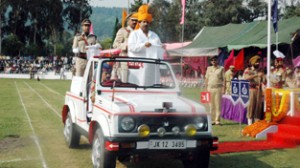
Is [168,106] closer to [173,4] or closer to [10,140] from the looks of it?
[10,140]

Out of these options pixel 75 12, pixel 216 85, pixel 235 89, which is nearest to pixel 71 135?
pixel 235 89

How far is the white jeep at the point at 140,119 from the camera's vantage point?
239 inches

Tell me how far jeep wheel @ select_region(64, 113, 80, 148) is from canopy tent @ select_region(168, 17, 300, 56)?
42.7 feet

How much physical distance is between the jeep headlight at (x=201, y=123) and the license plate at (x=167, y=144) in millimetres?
315

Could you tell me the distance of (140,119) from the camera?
6125 millimetres

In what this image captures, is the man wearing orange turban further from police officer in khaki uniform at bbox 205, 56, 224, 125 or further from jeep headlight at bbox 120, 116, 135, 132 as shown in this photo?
police officer in khaki uniform at bbox 205, 56, 224, 125

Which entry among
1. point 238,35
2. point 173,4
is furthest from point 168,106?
point 173,4

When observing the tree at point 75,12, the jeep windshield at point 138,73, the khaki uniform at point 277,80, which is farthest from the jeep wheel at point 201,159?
the tree at point 75,12

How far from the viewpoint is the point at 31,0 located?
66.4 metres

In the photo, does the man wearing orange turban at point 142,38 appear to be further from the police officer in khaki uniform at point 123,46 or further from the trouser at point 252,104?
the trouser at point 252,104

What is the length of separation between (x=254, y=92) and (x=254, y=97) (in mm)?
129

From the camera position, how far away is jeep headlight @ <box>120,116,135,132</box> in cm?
607

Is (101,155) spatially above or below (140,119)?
below

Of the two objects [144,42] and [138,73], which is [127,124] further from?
[144,42]
